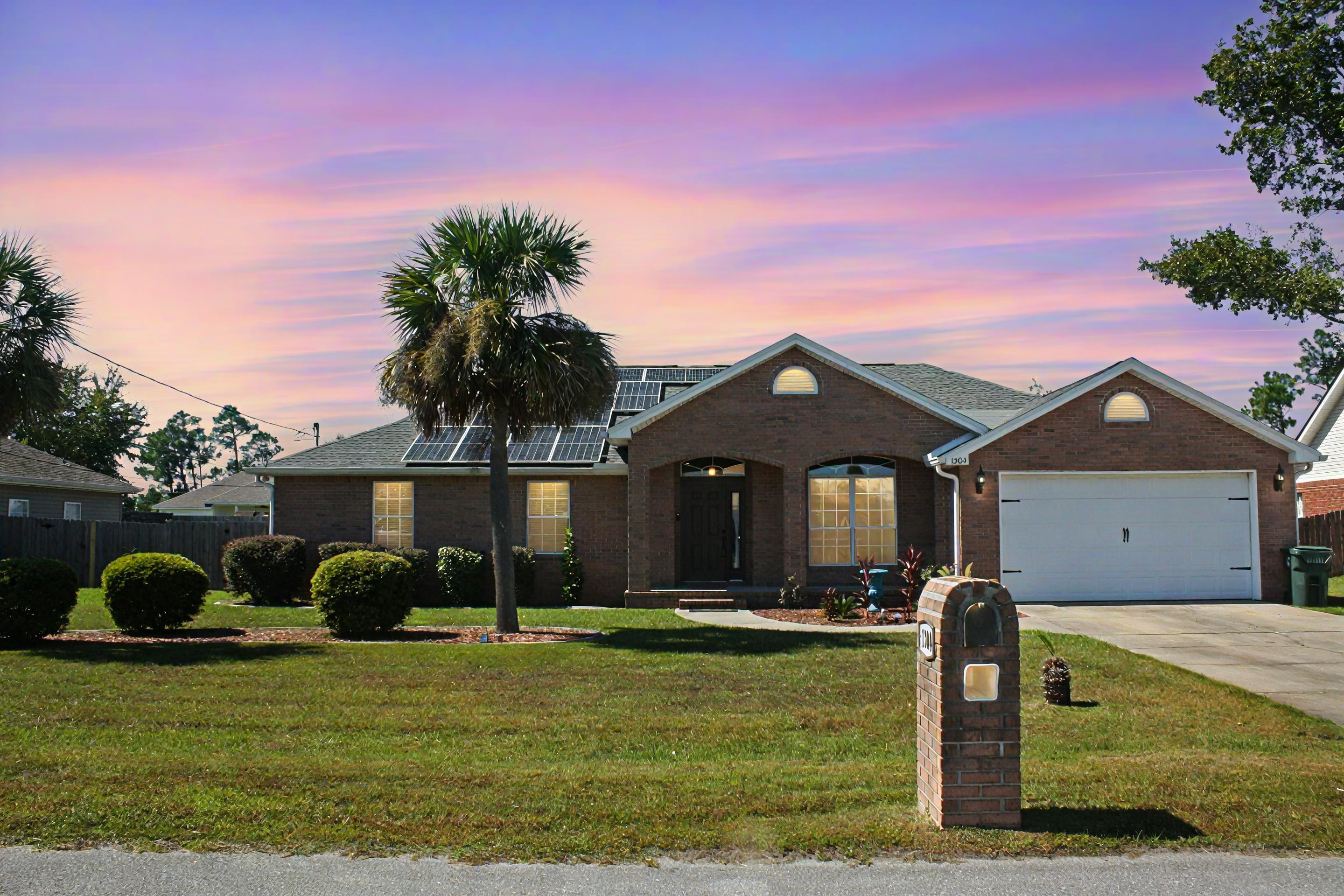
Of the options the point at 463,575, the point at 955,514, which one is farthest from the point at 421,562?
the point at 955,514

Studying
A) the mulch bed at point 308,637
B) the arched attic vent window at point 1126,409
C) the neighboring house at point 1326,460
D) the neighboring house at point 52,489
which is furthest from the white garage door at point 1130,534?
the neighboring house at point 52,489

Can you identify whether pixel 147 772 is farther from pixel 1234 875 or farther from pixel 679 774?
pixel 1234 875

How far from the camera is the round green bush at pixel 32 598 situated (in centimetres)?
1362

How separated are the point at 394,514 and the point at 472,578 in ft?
8.11

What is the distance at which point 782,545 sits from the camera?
20703 mm

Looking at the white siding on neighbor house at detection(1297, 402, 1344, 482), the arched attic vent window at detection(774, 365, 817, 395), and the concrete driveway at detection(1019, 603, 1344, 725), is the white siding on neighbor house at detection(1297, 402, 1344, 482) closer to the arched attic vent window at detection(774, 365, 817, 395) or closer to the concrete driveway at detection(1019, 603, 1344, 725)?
the concrete driveway at detection(1019, 603, 1344, 725)

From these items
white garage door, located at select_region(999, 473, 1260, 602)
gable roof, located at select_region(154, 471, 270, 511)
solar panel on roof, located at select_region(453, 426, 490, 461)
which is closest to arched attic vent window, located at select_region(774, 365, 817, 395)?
white garage door, located at select_region(999, 473, 1260, 602)

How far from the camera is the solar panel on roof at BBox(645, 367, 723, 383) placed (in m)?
25.8

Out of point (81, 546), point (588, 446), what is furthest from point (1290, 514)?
point (81, 546)

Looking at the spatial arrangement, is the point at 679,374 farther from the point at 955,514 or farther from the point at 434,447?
the point at 955,514

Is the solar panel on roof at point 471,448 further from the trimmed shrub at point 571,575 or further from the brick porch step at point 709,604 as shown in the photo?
the brick porch step at point 709,604

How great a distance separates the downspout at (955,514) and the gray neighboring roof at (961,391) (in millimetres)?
2000

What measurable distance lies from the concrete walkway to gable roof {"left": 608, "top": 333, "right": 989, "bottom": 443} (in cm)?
A: 381

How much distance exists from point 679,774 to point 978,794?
2260mm
